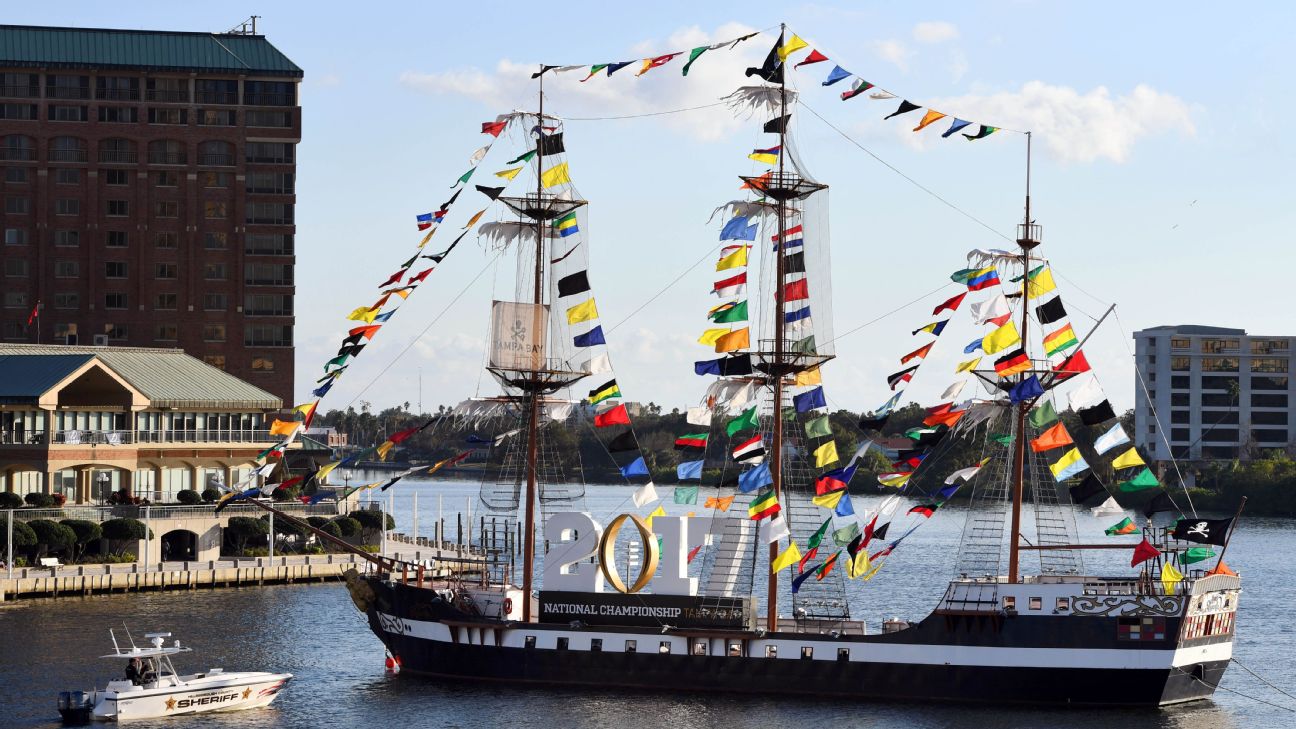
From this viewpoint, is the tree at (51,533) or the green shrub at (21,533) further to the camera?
the tree at (51,533)

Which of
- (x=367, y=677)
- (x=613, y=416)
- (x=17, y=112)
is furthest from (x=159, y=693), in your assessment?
(x=17, y=112)

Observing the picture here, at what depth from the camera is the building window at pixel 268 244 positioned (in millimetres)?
162000

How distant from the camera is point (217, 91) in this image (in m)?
162

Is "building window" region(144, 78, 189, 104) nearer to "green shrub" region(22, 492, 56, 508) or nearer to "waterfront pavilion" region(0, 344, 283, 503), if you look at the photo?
"waterfront pavilion" region(0, 344, 283, 503)

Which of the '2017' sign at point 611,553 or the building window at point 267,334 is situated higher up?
the building window at point 267,334

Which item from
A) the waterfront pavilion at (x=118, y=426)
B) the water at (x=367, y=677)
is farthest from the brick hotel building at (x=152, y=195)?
the water at (x=367, y=677)

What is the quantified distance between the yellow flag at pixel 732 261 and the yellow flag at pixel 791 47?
7347 mm

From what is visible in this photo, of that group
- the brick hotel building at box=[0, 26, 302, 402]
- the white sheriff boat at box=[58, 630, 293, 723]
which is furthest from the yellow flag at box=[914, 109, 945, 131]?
the brick hotel building at box=[0, 26, 302, 402]

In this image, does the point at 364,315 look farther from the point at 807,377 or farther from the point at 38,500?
the point at 38,500

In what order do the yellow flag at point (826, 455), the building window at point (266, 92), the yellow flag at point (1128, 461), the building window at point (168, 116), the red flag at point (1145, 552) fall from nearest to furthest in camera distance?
the red flag at point (1145, 552) → the yellow flag at point (1128, 461) → the yellow flag at point (826, 455) → the building window at point (168, 116) → the building window at point (266, 92)

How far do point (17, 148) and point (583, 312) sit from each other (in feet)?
352

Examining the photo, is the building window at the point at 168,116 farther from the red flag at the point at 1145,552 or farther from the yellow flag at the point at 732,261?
the red flag at the point at 1145,552

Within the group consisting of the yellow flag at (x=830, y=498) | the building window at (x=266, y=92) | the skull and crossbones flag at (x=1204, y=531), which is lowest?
the skull and crossbones flag at (x=1204, y=531)

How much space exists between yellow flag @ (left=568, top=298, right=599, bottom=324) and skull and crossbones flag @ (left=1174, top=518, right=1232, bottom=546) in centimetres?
2281
